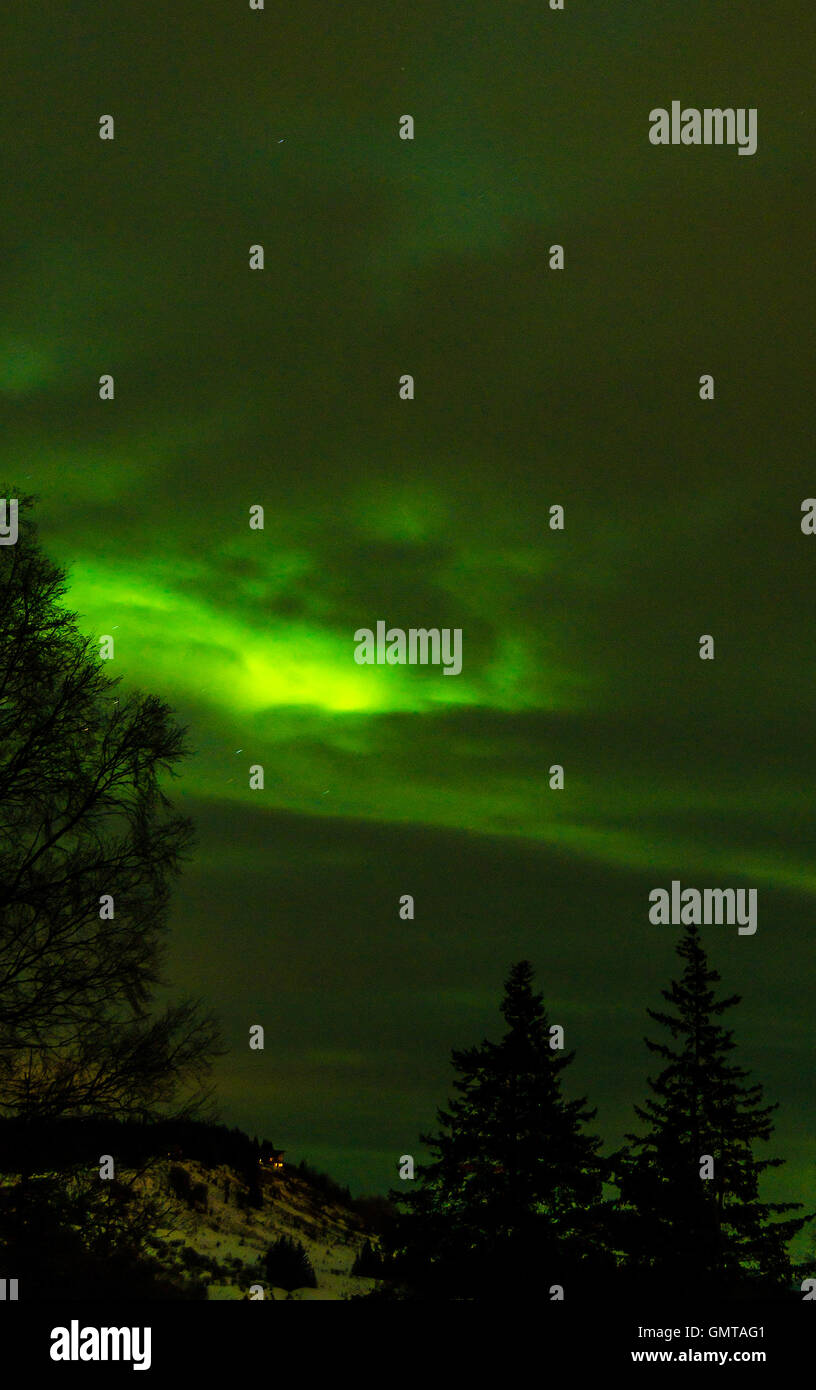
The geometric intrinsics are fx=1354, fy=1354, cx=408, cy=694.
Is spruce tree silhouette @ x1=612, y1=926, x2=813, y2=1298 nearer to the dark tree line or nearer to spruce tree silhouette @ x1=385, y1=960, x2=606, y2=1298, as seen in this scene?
spruce tree silhouette @ x1=385, y1=960, x2=606, y2=1298

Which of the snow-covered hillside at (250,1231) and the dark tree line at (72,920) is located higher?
the dark tree line at (72,920)

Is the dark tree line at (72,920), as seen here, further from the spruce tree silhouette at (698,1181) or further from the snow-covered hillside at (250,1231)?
the spruce tree silhouette at (698,1181)

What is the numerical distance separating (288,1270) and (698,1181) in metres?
13.6

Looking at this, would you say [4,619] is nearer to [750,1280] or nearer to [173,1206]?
[173,1206]

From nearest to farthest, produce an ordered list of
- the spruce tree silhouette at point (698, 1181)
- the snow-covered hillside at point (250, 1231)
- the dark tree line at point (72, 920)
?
the dark tree line at point (72, 920)
the snow-covered hillside at point (250, 1231)
the spruce tree silhouette at point (698, 1181)

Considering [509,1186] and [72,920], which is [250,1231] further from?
[72,920]

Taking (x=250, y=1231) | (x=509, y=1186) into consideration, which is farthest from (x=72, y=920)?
(x=250, y=1231)

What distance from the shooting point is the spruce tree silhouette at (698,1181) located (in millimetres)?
41169

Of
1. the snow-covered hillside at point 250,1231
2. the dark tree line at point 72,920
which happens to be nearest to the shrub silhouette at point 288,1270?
the snow-covered hillside at point 250,1231

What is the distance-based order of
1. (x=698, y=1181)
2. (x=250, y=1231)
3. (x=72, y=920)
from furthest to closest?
(x=250, y=1231) < (x=698, y=1181) < (x=72, y=920)

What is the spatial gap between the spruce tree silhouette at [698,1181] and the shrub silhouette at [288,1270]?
1057cm

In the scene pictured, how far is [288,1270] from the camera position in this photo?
145 feet
